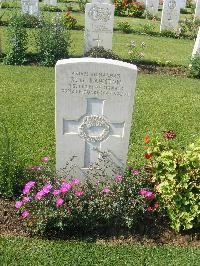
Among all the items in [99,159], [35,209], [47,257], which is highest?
[99,159]

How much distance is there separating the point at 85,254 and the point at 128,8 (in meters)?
17.3

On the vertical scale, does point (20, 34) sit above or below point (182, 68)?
above

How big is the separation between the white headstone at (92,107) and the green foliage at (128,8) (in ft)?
52.9

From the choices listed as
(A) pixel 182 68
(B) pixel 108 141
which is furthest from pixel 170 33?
(B) pixel 108 141

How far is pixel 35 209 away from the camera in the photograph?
4.54 meters

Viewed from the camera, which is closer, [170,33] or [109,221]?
[109,221]

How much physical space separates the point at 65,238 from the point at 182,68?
8465 mm

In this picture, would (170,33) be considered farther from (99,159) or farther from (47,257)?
(47,257)

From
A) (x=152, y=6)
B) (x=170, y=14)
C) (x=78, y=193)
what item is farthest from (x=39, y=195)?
(x=152, y=6)

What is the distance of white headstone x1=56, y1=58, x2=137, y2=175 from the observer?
4531 millimetres

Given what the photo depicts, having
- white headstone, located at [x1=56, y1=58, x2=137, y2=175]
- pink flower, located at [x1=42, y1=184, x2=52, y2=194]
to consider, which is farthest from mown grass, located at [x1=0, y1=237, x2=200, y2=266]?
white headstone, located at [x1=56, y1=58, x2=137, y2=175]

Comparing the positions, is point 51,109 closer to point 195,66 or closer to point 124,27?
point 195,66

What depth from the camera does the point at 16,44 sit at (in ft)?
35.7

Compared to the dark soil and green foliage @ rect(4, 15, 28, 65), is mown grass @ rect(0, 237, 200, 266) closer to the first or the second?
the dark soil
